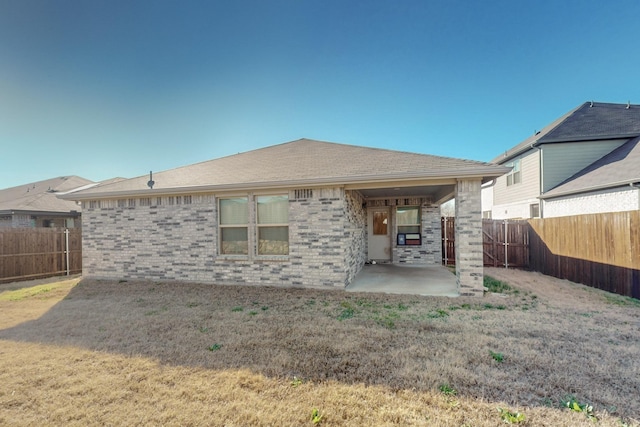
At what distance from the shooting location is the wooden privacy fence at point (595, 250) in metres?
6.05

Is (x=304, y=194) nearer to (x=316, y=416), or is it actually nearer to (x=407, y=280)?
(x=407, y=280)

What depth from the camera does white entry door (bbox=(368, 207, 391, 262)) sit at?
11.2 m

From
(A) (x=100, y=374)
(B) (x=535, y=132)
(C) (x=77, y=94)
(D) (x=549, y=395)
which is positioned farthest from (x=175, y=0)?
(B) (x=535, y=132)

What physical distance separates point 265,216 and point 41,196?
50.2 feet

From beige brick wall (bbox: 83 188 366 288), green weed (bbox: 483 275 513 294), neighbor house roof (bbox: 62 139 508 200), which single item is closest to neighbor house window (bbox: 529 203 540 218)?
green weed (bbox: 483 275 513 294)

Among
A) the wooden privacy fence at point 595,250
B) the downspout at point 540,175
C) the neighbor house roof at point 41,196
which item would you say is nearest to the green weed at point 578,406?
the wooden privacy fence at point 595,250

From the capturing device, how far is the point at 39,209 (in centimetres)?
1308

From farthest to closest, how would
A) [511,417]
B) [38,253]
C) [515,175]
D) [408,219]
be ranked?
[515,175] → [408,219] → [38,253] → [511,417]

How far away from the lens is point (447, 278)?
810cm

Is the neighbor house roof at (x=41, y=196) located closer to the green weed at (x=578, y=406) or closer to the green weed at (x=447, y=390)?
the green weed at (x=447, y=390)

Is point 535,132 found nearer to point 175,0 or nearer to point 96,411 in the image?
point 175,0

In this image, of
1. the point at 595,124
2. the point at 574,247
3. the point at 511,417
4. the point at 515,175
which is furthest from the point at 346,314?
the point at 595,124

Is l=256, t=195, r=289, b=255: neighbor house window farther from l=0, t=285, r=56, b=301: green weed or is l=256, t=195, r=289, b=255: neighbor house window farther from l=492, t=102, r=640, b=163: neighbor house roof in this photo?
l=492, t=102, r=640, b=163: neighbor house roof

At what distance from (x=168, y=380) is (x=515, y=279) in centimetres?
926
